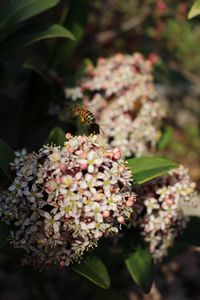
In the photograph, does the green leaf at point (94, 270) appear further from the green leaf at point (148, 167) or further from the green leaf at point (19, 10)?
the green leaf at point (19, 10)

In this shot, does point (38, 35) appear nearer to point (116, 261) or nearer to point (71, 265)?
point (71, 265)

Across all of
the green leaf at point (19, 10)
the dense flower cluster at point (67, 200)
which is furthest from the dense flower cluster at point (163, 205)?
the green leaf at point (19, 10)

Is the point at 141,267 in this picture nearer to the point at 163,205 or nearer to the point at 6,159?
the point at 163,205

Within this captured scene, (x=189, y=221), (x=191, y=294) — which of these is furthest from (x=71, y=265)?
(x=191, y=294)

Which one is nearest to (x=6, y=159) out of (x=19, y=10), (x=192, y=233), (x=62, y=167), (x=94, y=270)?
(x=62, y=167)

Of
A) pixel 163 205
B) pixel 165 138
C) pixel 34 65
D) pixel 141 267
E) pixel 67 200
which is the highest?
pixel 34 65

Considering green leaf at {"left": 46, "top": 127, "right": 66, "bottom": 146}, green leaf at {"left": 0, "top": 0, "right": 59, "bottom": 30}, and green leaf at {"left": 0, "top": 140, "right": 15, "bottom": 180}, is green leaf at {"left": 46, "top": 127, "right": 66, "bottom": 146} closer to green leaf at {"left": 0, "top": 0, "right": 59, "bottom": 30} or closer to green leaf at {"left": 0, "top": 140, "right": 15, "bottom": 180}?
green leaf at {"left": 0, "top": 140, "right": 15, "bottom": 180}

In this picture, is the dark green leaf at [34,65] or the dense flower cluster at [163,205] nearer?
A: the dense flower cluster at [163,205]

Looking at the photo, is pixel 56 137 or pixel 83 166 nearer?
pixel 83 166
